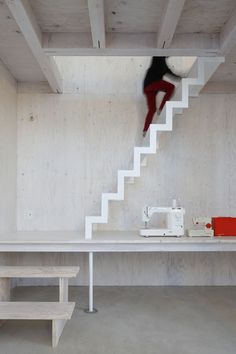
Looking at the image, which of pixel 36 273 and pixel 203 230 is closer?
pixel 36 273

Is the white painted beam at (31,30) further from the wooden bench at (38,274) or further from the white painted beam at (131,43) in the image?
the wooden bench at (38,274)

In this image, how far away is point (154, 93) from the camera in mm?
4457

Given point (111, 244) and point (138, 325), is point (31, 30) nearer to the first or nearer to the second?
point (111, 244)

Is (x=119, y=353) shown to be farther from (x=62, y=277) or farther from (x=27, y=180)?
(x=27, y=180)

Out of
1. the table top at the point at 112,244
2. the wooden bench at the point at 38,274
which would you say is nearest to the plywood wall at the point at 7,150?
the table top at the point at 112,244

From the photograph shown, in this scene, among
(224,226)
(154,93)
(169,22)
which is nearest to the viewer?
(169,22)

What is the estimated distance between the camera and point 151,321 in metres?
3.47

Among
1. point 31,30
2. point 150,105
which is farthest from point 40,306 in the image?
point 150,105

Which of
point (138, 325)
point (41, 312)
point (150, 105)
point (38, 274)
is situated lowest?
point (138, 325)

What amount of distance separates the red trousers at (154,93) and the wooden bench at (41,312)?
2.37 meters

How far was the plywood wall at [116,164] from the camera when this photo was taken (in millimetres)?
4707

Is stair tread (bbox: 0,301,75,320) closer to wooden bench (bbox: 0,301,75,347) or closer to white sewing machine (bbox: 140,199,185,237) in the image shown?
wooden bench (bbox: 0,301,75,347)

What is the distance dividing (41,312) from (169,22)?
2.37 m

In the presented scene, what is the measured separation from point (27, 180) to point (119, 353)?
253 cm
